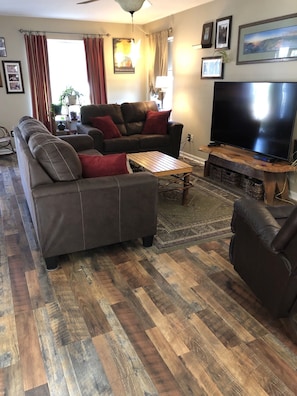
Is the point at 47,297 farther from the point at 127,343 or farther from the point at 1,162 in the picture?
the point at 1,162

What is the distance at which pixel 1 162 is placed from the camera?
5348 millimetres

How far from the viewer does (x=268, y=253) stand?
178 cm

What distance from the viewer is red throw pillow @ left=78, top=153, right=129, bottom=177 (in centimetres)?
244

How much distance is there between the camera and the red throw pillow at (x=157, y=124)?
17.5 ft

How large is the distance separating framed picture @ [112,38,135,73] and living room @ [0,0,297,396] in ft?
14.7

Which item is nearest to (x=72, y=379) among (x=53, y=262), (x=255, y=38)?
(x=53, y=262)

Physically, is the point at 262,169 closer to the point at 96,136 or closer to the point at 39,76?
the point at 96,136

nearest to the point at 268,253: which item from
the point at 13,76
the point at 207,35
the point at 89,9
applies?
the point at 207,35

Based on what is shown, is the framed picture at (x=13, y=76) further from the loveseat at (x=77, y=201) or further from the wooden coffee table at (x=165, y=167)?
the loveseat at (x=77, y=201)

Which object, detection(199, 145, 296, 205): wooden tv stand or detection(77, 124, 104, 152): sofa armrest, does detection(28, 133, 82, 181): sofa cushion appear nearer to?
detection(199, 145, 296, 205): wooden tv stand

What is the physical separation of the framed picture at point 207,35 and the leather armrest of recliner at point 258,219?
3.57m

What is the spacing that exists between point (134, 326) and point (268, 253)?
894 millimetres

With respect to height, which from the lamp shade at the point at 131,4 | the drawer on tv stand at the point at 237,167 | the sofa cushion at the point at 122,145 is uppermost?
the lamp shade at the point at 131,4

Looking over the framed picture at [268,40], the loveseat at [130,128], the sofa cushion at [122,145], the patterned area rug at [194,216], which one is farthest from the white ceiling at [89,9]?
the patterned area rug at [194,216]
